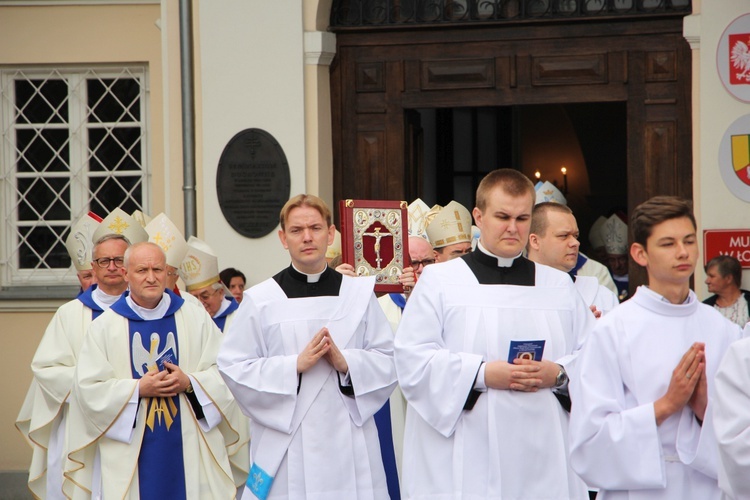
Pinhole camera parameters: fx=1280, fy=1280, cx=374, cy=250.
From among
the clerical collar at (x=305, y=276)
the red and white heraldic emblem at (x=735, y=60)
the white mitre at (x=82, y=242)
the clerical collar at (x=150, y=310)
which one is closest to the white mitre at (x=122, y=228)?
the white mitre at (x=82, y=242)

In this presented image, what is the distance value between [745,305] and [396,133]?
122 inches

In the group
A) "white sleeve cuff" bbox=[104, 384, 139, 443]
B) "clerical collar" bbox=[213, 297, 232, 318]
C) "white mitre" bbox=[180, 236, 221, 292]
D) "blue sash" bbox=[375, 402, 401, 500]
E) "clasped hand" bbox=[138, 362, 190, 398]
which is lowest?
"blue sash" bbox=[375, 402, 401, 500]

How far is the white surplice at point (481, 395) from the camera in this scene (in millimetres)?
5312

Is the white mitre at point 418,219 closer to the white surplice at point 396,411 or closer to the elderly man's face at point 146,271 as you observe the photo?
the white surplice at point 396,411

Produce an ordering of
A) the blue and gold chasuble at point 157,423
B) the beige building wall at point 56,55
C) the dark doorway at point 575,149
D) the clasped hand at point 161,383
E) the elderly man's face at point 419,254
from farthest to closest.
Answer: the dark doorway at point 575,149 → the beige building wall at point 56,55 → the elderly man's face at point 419,254 → the blue and gold chasuble at point 157,423 → the clasped hand at point 161,383

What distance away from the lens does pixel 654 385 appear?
454cm

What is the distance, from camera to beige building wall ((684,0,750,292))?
9453mm

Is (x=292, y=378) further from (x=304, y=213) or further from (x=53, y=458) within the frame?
(x=53, y=458)

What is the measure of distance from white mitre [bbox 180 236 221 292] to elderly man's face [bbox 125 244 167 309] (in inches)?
84.1

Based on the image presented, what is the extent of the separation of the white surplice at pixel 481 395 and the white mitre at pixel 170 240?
3639 mm

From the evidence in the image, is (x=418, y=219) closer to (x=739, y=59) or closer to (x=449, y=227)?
(x=449, y=227)

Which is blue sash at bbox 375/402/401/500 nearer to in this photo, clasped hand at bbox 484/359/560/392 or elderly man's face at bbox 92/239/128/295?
clasped hand at bbox 484/359/560/392

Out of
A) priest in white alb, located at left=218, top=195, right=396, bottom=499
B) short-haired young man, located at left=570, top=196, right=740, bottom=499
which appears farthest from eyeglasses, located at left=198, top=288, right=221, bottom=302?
short-haired young man, located at left=570, top=196, right=740, bottom=499

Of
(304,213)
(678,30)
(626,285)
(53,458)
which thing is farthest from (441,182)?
(304,213)
